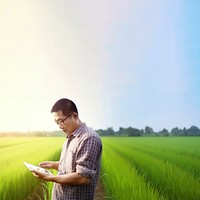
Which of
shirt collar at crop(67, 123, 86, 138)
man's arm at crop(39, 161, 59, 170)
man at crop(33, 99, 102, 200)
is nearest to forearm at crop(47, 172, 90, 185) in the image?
man at crop(33, 99, 102, 200)

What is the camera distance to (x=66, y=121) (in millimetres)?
1678

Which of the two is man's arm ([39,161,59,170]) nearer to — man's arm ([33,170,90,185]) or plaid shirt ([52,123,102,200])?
plaid shirt ([52,123,102,200])

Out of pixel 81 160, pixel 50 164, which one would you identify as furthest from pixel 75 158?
pixel 50 164

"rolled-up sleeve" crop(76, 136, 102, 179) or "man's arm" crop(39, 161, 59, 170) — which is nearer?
"rolled-up sleeve" crop(76, 136, 102, 179)

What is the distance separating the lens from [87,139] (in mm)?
1609

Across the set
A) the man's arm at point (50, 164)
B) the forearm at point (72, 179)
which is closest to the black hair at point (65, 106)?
the forearm at point (72, 179)

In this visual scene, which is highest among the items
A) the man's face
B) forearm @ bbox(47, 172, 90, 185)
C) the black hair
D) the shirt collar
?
the black hair

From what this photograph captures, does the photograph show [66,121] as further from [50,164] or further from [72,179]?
[50,164]

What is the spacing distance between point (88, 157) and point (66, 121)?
19 cm

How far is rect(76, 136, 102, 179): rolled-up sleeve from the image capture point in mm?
1581

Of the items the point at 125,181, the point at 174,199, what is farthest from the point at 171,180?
the point at 125,181

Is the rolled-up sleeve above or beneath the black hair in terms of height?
beneath

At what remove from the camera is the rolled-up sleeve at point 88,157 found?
158 centimetres

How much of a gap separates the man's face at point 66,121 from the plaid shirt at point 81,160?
0.03m
